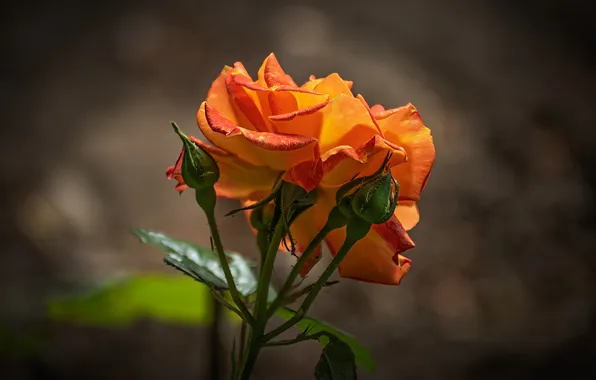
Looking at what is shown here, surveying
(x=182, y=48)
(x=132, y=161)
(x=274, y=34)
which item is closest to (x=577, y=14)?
(x=274, y=34)

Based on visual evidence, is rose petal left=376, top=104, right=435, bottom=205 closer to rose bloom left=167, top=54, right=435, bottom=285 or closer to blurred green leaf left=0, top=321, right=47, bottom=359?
rose bloom left=167, top=54, right=435, bottom=285

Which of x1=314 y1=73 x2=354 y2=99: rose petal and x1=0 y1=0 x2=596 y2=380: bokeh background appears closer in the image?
x1=314 y1=73 x2=354 y2=99: rose petal

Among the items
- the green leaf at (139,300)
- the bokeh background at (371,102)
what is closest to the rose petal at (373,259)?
the green leaf at (139,300)

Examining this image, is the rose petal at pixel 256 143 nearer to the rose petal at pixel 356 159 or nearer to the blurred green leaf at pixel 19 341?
the rose petal at pixel 356 159

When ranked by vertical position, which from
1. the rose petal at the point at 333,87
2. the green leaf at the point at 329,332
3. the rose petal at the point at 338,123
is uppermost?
the rose petal at the point at 333,87

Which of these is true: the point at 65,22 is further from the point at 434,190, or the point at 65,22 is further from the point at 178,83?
the point at 434,190

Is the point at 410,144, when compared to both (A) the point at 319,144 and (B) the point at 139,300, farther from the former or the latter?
(B) the point at 139,300

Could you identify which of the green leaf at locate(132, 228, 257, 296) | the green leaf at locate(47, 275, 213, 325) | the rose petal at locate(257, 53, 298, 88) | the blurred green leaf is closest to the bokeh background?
the blurred green leaf
